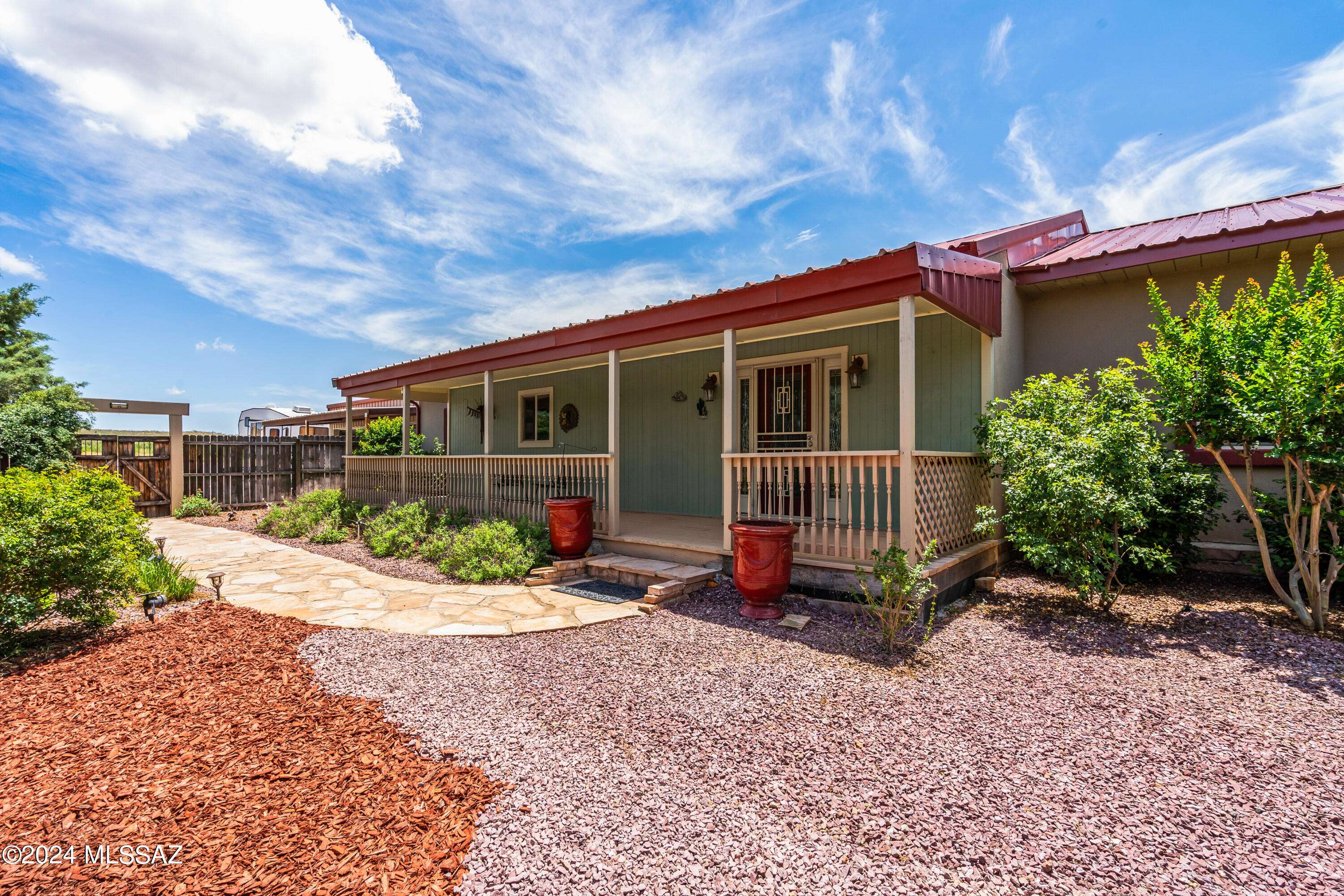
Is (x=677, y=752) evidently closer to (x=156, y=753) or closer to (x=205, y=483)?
(x=156, y=753)

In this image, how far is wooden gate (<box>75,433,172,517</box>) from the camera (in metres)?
10.9

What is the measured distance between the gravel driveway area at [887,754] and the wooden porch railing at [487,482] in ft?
9.08

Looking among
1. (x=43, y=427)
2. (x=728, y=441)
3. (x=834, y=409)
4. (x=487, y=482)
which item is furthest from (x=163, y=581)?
(x=43, y=427)

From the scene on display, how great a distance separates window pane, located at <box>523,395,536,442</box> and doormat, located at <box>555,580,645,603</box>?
550 cm

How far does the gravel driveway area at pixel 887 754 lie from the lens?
Answer: 1683mm

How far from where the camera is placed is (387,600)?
4.84 metres

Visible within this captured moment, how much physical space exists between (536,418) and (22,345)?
15964mm

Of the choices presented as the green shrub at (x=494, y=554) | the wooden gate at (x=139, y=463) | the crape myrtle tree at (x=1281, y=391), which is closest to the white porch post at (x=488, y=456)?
the green shrub at (x=494, y=554)

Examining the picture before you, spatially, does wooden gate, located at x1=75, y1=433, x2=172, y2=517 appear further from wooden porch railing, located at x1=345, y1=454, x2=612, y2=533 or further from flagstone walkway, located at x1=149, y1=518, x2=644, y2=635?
flagstone walkway, located at x1=149, y1=518, x2=644, y2=635

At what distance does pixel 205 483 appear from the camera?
38.6 ft

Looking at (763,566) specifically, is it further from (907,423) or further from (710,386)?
(710,386)

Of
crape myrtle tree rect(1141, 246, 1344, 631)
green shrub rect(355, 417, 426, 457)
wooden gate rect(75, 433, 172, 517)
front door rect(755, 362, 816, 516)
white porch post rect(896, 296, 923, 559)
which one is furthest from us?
green shrub rect(355, 417, 426, 457)

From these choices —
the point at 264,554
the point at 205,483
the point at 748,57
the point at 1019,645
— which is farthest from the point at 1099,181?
the point at 205,483

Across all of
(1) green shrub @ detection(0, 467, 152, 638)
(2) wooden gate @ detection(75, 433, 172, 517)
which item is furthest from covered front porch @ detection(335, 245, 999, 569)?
(2) wooden gate @ detection(75, 433, 172, 517)
